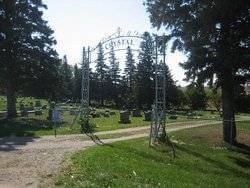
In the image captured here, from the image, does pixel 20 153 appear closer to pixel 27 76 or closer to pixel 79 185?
pixel 79 185

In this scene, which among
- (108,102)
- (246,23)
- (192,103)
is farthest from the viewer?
(108,102)

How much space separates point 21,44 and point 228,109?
18.1m

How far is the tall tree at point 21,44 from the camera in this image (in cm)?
3409

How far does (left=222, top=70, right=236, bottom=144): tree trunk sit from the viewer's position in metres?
21.8

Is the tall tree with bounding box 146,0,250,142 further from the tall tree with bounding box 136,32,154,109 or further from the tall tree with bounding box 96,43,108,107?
the tall tree with bounding box 96,43,108,107

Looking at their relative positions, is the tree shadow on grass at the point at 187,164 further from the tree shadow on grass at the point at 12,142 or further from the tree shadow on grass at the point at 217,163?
the tree shadow on grass at the point at 12,142

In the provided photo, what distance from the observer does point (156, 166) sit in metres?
14.0

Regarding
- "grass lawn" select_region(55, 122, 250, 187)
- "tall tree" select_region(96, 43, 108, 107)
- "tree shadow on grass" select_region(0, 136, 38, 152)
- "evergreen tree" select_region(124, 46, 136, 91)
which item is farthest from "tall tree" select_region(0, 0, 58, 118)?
"evergreen tree" select_region(124, 46, 136, 91)

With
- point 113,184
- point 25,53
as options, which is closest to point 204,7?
point 113,184

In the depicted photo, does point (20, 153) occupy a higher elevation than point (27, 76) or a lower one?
lower

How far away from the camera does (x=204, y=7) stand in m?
21.8

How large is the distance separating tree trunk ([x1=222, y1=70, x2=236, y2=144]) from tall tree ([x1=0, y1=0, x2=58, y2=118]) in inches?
671

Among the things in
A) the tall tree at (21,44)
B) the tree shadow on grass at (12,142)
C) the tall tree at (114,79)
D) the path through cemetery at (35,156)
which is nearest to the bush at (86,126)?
the path through cemetery at (35,156)

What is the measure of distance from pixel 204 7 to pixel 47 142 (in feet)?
31.3
